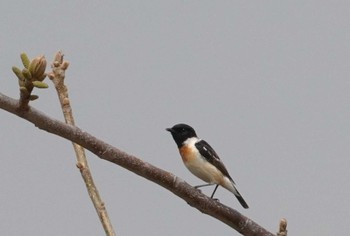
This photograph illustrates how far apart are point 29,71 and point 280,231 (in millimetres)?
1458

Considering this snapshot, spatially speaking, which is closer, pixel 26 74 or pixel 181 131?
pixel 26 74

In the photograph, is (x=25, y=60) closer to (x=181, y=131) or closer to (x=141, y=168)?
(x=141, y=168)

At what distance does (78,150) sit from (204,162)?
326 centimetres

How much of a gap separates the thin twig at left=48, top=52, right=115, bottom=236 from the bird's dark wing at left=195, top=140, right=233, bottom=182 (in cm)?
316

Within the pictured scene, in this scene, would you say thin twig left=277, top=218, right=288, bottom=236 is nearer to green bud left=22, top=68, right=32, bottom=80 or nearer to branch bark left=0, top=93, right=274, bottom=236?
branch bark left=0, top=93, right=274, bottom=236

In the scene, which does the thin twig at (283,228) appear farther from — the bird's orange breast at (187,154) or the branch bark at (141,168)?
the bird's orange breast at (187,154)

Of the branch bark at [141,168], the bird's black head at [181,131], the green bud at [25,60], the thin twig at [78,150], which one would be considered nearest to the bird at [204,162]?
the bird's black head at [181,131]

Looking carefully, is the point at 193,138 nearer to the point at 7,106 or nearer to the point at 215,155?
the point at 215,155

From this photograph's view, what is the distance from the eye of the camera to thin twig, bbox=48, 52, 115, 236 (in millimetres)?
3160

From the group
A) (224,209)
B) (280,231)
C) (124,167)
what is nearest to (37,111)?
(124,167)

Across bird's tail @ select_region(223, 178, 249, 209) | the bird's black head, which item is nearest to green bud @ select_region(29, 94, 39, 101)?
bird's tail @ select_region(223, 178, 249, 209)

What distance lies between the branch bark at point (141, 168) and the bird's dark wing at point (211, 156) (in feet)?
11.1

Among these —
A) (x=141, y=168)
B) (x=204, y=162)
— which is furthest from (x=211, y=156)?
(x=141, y=168)

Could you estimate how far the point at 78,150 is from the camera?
3.32 metres
